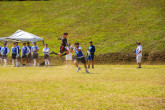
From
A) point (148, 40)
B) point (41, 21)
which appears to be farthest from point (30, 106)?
point (41, 21)

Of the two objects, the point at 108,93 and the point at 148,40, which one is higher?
the point at 148,40

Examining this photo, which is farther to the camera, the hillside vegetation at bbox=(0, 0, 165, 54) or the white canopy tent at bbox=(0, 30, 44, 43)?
the hillside vegetation at bbox=(0, 0, 165, 54)

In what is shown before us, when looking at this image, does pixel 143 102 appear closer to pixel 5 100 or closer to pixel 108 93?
pixel 108 93

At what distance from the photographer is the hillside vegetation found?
37.3 m

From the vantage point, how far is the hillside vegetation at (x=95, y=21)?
122 feet

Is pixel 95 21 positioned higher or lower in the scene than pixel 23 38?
higher

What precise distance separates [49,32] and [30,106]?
3939 centimetres

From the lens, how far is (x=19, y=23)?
5203 cm

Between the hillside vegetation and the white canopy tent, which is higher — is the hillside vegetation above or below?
above

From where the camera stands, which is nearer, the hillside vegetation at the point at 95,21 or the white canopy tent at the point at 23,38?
the white canopy tent at the point at 23,38

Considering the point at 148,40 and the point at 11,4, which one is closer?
the point at 148,40

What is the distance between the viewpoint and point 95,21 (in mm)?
48156

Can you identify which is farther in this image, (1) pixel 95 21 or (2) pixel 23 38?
(1) pixel 95 21

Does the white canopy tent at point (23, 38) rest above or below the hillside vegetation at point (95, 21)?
below
